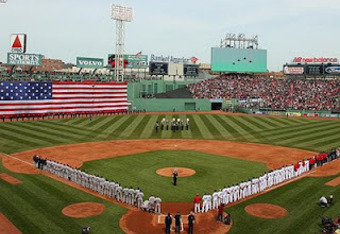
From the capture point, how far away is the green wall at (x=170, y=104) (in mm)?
76188

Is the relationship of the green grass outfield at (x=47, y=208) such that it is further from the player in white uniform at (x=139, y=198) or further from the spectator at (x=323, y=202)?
the spectator at (x=323, y=202)

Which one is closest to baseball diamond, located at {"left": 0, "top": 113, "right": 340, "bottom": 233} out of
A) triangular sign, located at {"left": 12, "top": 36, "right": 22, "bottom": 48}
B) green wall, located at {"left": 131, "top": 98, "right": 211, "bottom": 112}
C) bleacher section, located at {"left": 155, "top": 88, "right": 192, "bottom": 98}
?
triangular sign, located at {"left": 12, "top": 36, "right": 22, "bottom": 48}

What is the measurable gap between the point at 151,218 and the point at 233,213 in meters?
4.53

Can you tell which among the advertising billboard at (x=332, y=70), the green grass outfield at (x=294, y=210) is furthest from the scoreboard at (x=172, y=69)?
the green grass outfield at (x=294, y=210)

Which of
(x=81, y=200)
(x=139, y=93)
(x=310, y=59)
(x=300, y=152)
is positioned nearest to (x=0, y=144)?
(x=81, y=200)

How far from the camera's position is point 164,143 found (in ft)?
127

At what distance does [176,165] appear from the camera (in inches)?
1111

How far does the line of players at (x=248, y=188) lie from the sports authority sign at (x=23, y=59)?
158ft

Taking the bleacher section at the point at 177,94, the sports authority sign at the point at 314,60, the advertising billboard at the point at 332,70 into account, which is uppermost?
the sports authority sign at the point at 314,60

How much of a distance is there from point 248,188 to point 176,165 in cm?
855

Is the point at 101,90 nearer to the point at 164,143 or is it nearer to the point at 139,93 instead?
the point at 139,93

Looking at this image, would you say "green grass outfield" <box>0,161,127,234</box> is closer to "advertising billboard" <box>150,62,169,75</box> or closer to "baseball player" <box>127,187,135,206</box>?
"baseball player" <box>127,187,135,206</box>

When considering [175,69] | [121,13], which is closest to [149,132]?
[121,13]

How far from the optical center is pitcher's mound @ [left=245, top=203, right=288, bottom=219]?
57.8 ft
